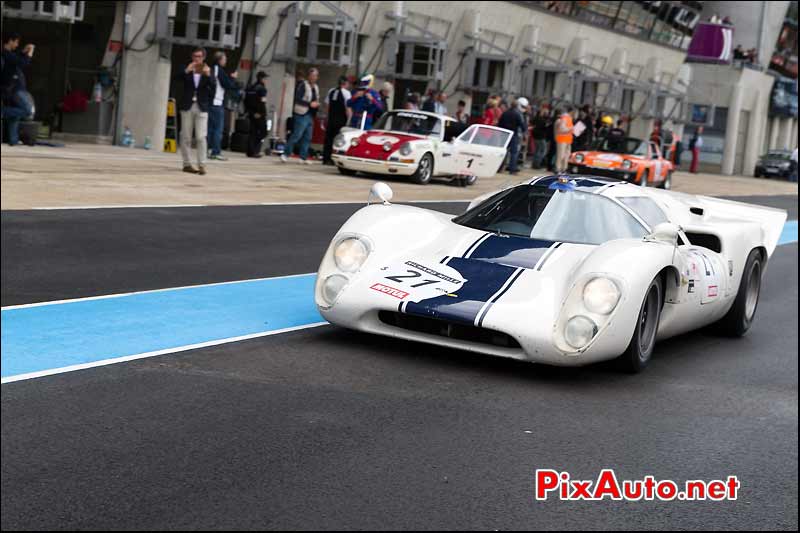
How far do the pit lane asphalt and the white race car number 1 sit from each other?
1.19 feet

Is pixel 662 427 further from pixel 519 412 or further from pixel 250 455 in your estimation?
pixel 250 455

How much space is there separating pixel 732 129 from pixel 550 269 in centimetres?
5172

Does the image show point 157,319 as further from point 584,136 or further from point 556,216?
point 556,216

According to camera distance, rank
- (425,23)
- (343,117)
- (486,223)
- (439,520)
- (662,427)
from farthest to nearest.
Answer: (425,23), (662,427), (343,117), (486,223), (439,520)

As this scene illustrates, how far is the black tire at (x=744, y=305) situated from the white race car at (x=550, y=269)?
0.12 metres

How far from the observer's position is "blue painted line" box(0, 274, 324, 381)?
4.17 metres

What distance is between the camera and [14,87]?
54.1 feet

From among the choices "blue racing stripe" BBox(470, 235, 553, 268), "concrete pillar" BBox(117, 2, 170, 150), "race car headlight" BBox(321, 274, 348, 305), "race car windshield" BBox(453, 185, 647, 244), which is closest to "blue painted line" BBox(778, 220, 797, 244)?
"concrete pillar" BBox(117, 2, 170, 150)

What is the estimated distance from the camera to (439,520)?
2.53 m

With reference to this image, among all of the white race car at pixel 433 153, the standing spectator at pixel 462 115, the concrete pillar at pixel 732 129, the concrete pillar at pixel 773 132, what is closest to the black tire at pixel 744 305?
the standing spectator at pixel 462 115

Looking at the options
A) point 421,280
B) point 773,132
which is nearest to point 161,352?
point 421,280

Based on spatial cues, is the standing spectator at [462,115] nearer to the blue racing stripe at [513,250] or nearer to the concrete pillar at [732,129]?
the blue racing stripe at [513,250]

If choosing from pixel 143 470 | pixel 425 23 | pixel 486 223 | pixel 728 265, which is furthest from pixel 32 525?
pixel 425 23

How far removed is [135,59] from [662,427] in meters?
18.3
